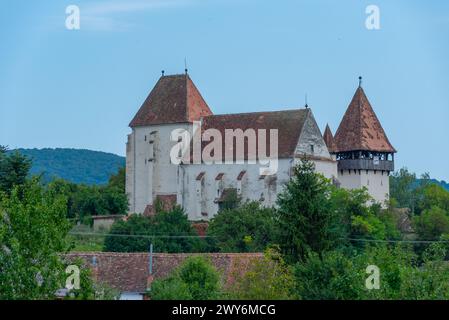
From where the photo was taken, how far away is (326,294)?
3102 centimetres

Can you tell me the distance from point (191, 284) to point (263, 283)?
1.83 m

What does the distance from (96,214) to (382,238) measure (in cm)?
1706

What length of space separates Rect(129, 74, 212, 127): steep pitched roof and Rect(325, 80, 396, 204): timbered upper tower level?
25.4 ft

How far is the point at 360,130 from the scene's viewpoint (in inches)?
3115

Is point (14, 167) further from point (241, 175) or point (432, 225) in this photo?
point (432, 225)

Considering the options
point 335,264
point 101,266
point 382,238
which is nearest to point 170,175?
point 382,238

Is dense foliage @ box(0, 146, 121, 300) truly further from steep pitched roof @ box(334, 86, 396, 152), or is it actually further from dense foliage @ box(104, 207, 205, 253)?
steep pitched roof @ box(334, 86, 396, 152)

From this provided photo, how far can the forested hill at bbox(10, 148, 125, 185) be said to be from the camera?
486 feet

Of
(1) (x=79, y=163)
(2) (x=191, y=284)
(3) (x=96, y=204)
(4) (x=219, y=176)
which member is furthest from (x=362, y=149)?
(1) (x=79, y=163)

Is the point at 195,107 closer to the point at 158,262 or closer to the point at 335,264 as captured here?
the point at 158,262

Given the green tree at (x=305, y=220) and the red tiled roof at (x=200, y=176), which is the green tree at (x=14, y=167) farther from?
the green tree at (x=305, y=220)

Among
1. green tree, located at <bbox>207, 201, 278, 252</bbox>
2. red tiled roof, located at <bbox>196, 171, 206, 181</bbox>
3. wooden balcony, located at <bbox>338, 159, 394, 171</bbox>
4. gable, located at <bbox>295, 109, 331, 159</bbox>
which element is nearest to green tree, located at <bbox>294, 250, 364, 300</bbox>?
green tree, located at <bbox>207, 201, 278, 252</bbox>
